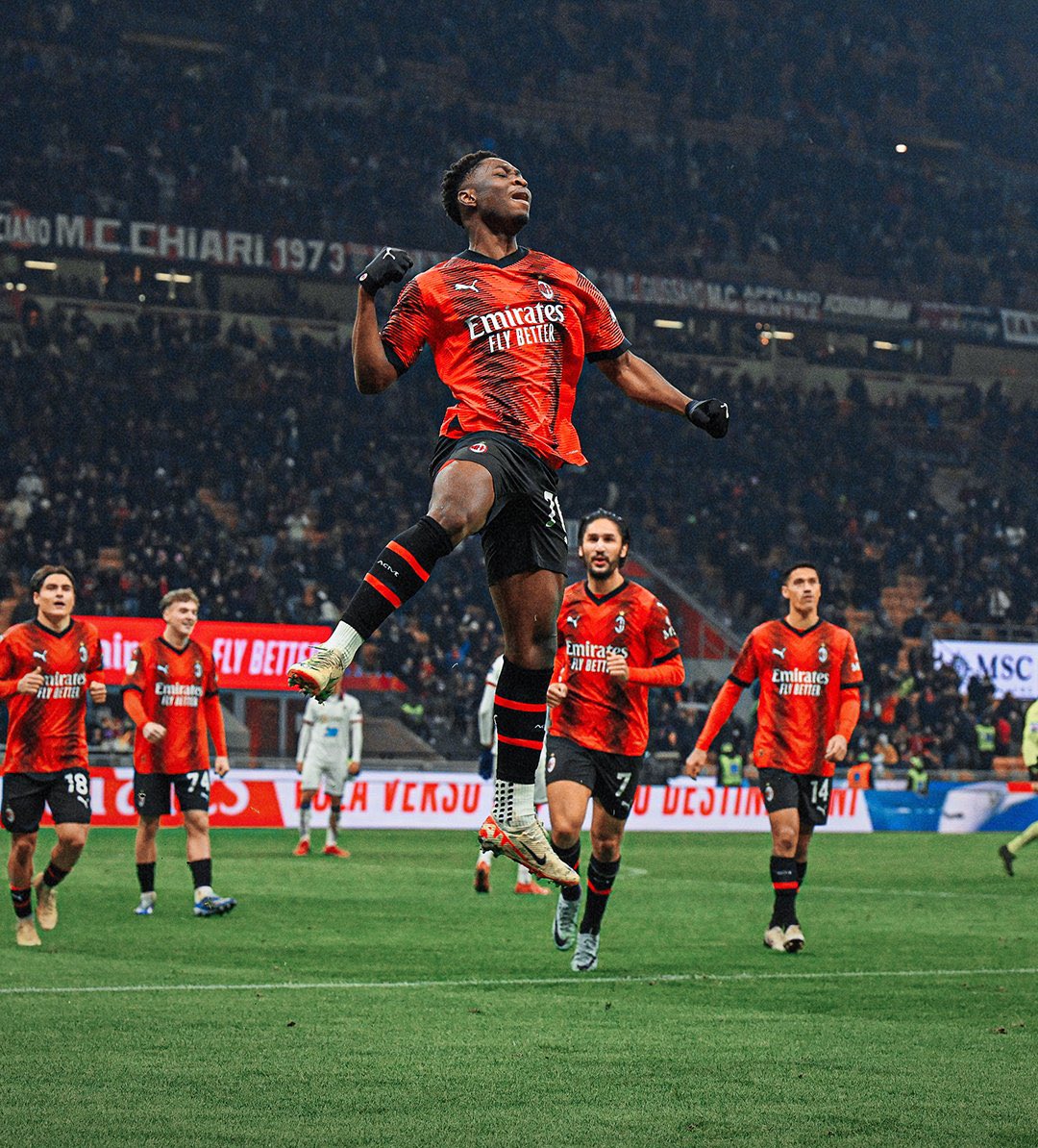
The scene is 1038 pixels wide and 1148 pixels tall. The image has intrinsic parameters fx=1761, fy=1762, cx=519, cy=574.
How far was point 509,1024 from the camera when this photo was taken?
8133 millimetres

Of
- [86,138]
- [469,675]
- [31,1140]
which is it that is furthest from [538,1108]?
[86,138]

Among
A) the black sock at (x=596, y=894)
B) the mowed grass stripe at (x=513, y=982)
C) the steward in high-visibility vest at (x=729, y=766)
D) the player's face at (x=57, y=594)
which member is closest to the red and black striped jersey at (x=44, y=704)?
the player's face at (x=57, y=594)

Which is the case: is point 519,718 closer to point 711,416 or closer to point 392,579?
point 392,579

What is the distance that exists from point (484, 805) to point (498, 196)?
63.6 ft

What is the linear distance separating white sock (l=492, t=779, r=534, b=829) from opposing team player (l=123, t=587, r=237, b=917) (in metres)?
7.77

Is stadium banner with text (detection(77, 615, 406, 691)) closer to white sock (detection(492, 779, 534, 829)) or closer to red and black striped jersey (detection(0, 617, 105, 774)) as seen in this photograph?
red and black striped jersey (detection(0, 617, 105, 774))

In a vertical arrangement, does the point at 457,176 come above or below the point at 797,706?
above

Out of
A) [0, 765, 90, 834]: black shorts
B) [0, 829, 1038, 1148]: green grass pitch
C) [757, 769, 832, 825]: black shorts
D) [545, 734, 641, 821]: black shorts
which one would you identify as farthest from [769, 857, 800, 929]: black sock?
[0, 765, 90, 834]: black shorts

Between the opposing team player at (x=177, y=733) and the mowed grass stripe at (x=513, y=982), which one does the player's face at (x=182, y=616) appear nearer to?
the opposing team player at (x=177, y=733)

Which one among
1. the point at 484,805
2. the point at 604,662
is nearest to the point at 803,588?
the point at 604,662

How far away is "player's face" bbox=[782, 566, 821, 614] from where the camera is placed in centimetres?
1198

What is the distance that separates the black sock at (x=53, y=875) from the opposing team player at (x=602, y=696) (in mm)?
3572

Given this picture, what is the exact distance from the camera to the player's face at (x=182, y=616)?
13461 mm

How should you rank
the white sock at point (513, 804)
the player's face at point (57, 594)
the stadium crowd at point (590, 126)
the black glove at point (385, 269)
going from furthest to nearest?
the stadium crowd at point (590, 126), the player's face at point (57, 594), the white sock at point (513, 804), the black glove at point (385, 269)
